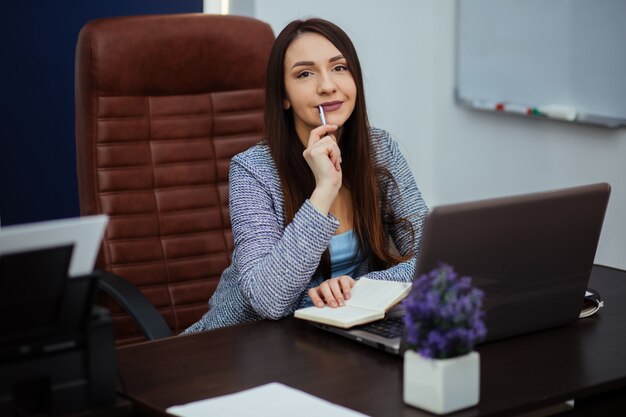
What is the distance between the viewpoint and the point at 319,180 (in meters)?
1.84

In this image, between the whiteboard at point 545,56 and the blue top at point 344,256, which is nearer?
the blue top at point 344,256

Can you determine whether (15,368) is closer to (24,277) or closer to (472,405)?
(24,277)

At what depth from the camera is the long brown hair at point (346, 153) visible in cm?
201

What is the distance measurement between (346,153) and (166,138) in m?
0.55

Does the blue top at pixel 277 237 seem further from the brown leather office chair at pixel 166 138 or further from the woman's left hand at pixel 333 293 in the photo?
the brown leather office chair at pixel 166 138

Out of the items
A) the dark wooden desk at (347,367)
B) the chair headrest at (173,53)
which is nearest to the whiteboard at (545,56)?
the chair headrest at (173,53)

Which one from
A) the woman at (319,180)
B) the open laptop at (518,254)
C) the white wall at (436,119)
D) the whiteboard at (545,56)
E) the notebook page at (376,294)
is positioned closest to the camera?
the open laptop at (518,254)

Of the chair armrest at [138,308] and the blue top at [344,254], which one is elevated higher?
the blue top at [344,254]

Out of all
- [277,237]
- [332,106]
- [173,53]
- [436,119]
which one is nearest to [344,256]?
[277,237]

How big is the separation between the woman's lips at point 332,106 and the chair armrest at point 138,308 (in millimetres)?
544

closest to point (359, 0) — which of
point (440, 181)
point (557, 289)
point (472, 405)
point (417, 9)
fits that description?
point (417, 9)

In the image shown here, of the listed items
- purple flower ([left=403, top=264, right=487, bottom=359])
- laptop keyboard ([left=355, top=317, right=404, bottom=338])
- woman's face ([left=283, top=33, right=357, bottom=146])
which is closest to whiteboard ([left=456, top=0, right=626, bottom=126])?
woman's face ([left=283, top=33, right=357, bottom=146])

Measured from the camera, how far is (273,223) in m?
1.91

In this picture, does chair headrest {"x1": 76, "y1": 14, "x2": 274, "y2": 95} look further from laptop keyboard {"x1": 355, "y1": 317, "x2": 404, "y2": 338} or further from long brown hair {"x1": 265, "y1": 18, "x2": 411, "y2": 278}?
laptop keyboard {"x1": 355, "y1": 317, "x2": 404, "y2": 338}
